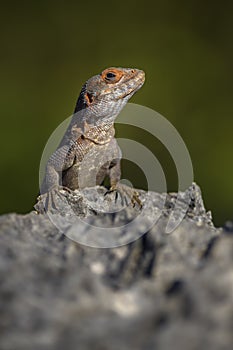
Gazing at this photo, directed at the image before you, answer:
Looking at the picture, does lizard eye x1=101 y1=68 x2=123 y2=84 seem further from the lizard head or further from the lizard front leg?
the lizard front leg

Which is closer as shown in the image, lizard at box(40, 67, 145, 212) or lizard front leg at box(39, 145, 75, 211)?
lizard front leg at box(39, 145, 75, 211)

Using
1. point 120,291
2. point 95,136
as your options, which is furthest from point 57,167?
point 120,291

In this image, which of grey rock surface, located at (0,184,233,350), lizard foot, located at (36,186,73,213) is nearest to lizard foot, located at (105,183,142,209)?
lizard foot, located at (36,186,73,213)

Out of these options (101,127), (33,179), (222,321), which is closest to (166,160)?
(33,179)

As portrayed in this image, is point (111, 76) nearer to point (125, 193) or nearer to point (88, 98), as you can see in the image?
point (88, 98)

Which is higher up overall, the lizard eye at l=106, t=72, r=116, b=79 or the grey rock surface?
the lizard eye at l=106, t=72, r=116, b=79

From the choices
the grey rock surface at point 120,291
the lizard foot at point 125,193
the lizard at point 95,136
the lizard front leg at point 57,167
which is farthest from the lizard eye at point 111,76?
the grey rock surface at point 120,291
